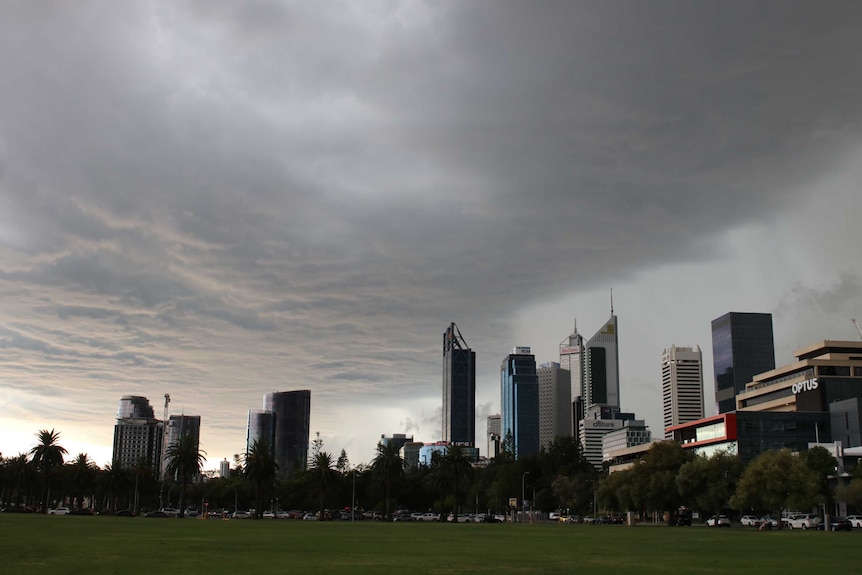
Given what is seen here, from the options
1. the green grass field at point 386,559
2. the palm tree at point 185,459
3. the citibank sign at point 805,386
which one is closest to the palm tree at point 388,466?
the palm tree at point 185,459

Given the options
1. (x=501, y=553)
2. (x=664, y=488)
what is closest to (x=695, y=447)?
(x=664, y=488)

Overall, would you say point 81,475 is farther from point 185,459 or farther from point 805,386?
point 805,386

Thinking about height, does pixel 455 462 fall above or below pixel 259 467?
above

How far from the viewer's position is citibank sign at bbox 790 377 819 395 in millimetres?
171575

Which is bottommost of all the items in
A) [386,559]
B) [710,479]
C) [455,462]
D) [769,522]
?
[769,522]

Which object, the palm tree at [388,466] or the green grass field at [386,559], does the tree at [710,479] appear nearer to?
the palm tree at [388,466]

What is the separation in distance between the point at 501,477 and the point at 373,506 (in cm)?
3016

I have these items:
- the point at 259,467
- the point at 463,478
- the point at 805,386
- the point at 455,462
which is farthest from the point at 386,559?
the point at 805,386

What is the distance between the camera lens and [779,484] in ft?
309

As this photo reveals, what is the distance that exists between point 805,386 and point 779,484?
89151mm

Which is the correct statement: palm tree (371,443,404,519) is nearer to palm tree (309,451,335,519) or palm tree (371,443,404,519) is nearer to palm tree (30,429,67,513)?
palm tree (309,451,335,519)

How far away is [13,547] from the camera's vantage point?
128 ft

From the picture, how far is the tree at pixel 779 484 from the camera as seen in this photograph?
308 ft

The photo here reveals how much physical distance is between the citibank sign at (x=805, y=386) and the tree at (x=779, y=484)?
8037 centimetres
